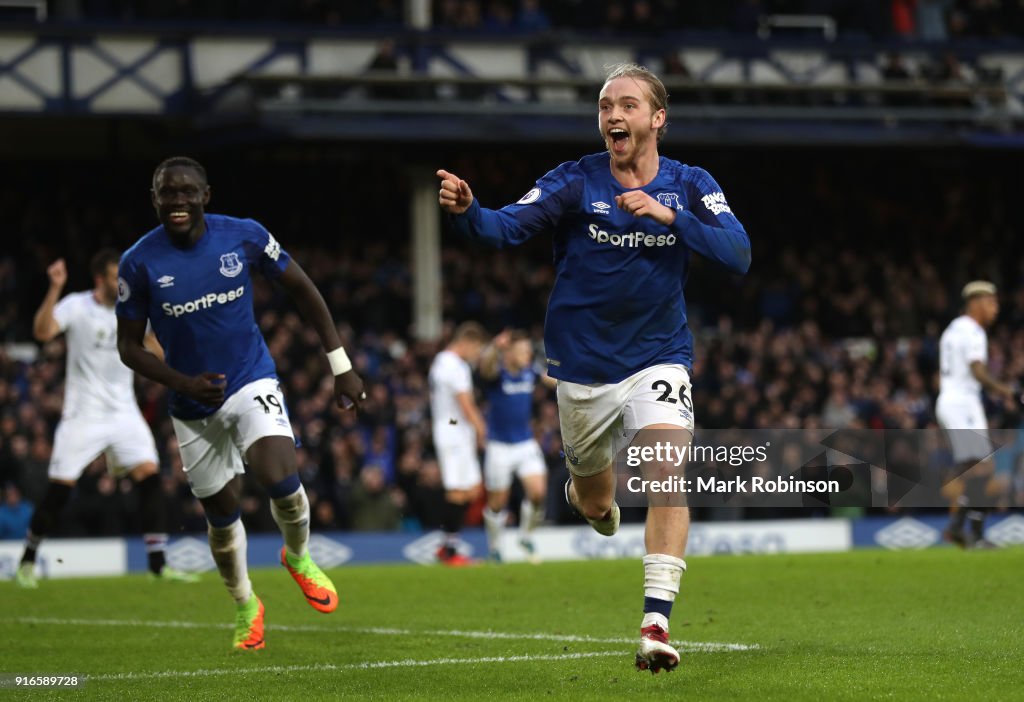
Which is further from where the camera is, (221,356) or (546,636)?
(546,636)

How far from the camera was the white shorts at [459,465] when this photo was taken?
20.6m

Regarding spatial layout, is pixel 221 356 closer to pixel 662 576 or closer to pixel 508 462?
pixel 662 576

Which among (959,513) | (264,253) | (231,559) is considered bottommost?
(959,513)

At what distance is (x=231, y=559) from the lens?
10695 millimetres

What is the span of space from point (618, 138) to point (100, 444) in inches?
353

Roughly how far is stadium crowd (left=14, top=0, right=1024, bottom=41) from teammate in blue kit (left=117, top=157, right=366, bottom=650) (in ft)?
63.4

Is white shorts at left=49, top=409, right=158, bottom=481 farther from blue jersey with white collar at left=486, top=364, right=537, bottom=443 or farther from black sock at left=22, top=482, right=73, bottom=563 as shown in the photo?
blue jersey with white collar at left=486, top=364, right=537, bottom=443

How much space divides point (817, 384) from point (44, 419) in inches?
475

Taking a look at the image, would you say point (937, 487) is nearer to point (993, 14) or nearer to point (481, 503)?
point (481, 503)

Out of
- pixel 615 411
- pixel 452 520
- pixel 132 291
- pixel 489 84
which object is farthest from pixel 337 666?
pixel 489 84

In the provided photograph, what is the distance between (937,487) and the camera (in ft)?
71.1

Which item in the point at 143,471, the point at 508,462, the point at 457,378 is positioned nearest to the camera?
the point at 143,471

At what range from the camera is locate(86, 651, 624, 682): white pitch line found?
939cm

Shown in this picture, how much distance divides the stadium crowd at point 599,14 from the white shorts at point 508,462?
11.8m
